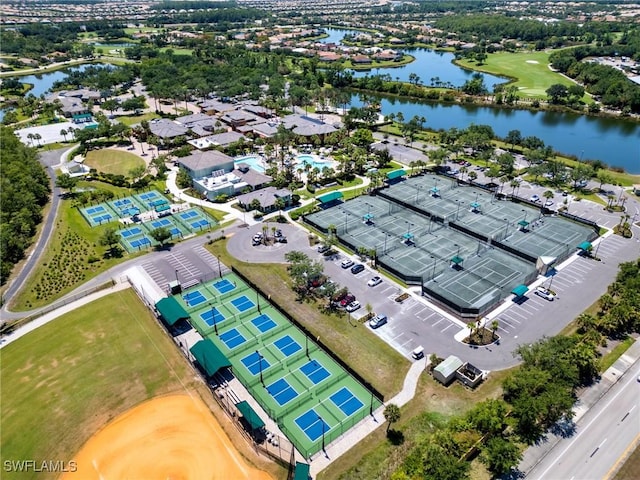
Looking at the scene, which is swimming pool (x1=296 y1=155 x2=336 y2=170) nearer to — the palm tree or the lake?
the lake

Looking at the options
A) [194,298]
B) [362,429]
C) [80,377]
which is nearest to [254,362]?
[362,429]

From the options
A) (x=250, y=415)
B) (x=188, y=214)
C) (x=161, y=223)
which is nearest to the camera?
(x=250, y=415)

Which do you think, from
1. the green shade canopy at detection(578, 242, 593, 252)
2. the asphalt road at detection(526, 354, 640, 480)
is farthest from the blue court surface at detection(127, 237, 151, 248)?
the green shade canopy at detection(578, 242, 593, 252)

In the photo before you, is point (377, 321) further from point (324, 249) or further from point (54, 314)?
point (54, 314)

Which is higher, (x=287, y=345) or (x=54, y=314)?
(x=287, y=345)

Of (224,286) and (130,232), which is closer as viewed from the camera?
(224,286)

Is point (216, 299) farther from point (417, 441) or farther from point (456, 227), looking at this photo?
point (456, 227)

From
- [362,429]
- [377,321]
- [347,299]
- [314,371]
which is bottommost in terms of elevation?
[314,371]
